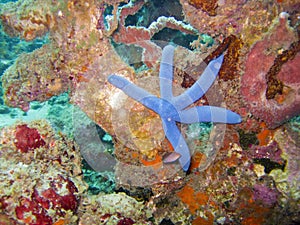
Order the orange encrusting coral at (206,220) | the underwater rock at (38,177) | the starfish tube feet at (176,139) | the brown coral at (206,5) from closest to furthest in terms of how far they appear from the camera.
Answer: the underwater rock at (38,177) < the brown coral at (206,5) < the starfish tube feet at (176,139) < the orange encrusting coral at (206,220)

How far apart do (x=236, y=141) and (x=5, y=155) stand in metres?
2.95

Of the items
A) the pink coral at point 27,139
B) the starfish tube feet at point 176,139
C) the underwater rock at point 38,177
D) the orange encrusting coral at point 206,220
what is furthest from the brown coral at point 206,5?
the orange encrusting coral at point 206,220

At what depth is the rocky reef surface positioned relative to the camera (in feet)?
8.42

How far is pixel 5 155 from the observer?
8.58 feet

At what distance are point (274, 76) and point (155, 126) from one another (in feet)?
5.11

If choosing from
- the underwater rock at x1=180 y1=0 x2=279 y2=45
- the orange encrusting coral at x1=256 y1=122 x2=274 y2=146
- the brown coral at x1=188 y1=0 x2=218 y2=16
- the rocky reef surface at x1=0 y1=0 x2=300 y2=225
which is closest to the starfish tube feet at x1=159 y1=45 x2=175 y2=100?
the rocky reef surface at x1=0 y1=0 x2=300 y2=225

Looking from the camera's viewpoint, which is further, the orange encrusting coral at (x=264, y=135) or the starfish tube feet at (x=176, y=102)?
the orange encrusting coral at (x=264, y=135)

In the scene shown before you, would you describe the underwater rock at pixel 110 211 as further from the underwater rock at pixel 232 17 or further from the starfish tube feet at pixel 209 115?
the underwater rock at pixel 232 17

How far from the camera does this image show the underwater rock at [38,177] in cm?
231

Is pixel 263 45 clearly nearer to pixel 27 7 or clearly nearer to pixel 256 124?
pixel 256 124

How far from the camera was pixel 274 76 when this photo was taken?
263 cm

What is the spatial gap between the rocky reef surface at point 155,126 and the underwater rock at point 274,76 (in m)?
0.01

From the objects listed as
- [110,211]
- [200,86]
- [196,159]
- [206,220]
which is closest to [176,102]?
[200,86]

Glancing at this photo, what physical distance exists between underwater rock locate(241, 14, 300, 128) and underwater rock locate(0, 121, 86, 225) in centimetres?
229
